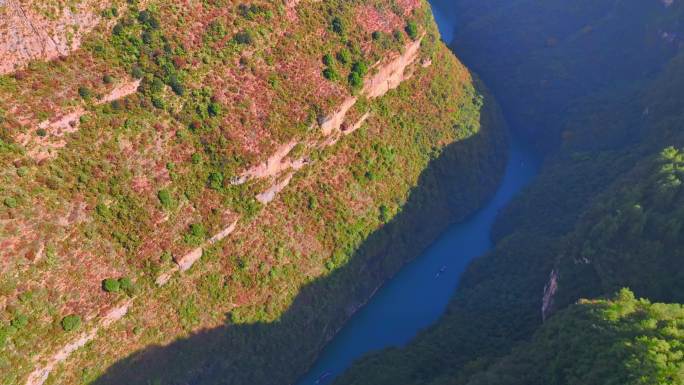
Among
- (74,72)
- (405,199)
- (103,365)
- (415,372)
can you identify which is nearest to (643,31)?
(405,199)

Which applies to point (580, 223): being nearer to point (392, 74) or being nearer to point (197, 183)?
point (392, 74)

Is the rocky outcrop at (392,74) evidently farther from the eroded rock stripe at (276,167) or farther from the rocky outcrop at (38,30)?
the rocky outcrop at (38,30)

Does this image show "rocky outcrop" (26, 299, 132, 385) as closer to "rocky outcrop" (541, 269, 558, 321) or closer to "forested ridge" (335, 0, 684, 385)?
"forested ridge" (335, 0, 684, 385)

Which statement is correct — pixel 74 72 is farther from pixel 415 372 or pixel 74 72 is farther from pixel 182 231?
pixel 415 372

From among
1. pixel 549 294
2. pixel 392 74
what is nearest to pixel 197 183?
pixel 392 74

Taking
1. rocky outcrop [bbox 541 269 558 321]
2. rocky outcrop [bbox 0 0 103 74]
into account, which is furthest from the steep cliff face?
rocky outcrop [bbox 541 269 558 321]

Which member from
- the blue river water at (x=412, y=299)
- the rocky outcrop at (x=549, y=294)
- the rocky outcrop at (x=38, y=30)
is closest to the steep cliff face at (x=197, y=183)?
the rocky outcrop at (x=38, y=30)
